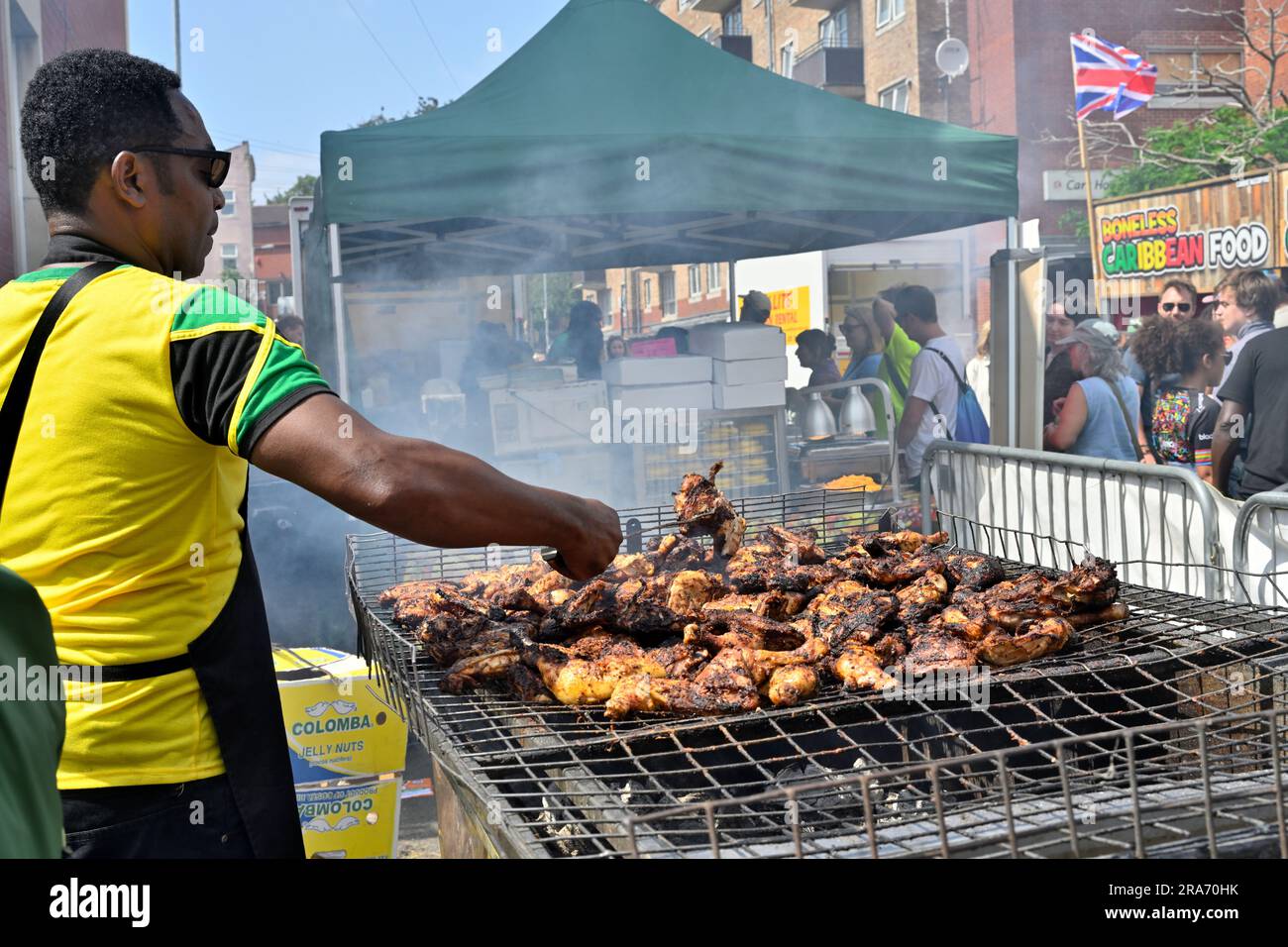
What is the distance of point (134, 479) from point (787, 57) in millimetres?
40218

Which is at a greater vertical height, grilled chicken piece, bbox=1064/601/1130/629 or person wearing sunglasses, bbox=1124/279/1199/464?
person wearing sunglasses, bbox=1124/279/1199/464

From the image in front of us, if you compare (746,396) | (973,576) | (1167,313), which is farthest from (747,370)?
(973,576)

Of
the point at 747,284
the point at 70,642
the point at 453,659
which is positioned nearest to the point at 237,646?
the point at 70,642

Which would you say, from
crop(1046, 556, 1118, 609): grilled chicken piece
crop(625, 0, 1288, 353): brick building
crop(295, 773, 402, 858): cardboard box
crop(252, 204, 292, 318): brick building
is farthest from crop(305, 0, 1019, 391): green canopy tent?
crop(252, 204, 292, 318): brick building

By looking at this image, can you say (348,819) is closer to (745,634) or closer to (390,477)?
(745,634)

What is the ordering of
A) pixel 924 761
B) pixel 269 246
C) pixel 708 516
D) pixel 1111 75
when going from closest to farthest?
pixel 924 761 → pixel 708 516 → pixel 1111 75 → pixel 269 246

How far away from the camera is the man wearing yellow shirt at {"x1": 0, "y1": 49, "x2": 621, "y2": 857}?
1919 mm

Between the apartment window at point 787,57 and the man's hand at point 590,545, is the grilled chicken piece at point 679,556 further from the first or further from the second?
the apartment window at point 787,57

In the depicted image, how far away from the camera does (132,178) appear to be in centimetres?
225

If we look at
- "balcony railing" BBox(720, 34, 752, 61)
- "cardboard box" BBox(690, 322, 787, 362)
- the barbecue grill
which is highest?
"balcony railing" BBox(720, 34, 752, 61)

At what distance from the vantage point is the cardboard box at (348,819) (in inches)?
196

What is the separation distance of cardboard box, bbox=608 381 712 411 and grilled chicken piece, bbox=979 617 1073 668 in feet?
16.9

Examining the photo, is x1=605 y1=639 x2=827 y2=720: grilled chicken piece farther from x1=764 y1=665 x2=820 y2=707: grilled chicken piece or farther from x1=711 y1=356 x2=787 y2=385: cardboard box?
x1=711 y1=356 x2=787 y2=385: cardboard box

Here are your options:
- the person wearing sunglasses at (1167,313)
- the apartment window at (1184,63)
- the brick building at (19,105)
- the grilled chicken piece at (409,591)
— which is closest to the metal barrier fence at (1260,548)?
the grilled chicken piece at (409,591)
